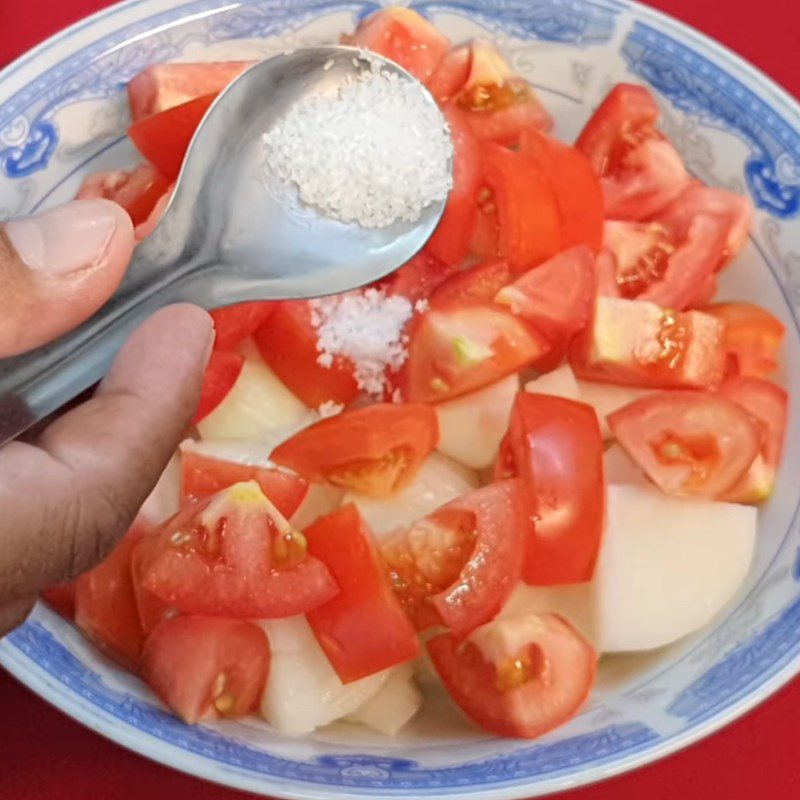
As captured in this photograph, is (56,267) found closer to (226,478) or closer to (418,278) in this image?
(226,478)

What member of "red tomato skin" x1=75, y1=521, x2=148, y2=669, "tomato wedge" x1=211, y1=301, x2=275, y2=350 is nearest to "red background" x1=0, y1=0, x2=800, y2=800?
"red tomato skin" x1=75, y1=521, x2=148, y2=669

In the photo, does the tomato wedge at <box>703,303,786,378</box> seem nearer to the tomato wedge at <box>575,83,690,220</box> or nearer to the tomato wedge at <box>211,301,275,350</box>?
the tomato wedge at <box>575,83,690,220</box>

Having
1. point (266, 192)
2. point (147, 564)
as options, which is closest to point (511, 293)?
point (266, 192)

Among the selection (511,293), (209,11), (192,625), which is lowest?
(192,625)

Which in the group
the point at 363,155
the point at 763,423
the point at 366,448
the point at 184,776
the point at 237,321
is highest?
the point at 363,155

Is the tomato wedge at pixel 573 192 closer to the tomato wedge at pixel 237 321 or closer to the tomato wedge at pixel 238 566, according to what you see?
the tomato wedge at pixel 237 321

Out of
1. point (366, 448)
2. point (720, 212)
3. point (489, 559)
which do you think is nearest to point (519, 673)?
point (489, 559)

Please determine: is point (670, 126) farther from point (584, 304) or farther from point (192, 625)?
point (192, 625)
